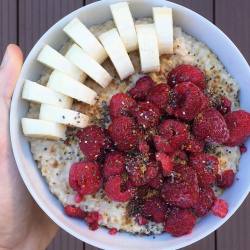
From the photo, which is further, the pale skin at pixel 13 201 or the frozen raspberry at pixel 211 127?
the pale skin at pixel 13 201

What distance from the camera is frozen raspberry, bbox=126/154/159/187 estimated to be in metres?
1.06

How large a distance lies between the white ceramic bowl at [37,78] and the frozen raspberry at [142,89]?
0.16 meters

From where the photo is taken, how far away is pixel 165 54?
118 cm

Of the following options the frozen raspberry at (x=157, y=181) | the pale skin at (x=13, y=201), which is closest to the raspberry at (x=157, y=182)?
the frozen raspberry at (x=157, y=181)

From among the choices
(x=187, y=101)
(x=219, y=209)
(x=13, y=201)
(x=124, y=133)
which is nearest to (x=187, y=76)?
(x=187, y=101)

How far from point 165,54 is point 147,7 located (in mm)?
109

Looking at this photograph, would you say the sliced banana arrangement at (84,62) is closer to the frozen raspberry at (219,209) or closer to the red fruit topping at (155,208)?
the red fruit topping at (155,208)

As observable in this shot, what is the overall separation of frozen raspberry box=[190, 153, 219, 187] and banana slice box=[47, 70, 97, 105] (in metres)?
0.26

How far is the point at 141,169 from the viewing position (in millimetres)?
1060

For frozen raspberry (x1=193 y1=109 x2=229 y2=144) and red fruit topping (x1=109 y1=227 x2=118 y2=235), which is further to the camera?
red fruit topping (x1=109 y1=227 x2=118 y2=235)

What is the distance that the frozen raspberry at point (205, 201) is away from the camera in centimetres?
111

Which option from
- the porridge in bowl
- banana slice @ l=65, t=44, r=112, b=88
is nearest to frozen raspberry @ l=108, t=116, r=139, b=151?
the porridge in bowl

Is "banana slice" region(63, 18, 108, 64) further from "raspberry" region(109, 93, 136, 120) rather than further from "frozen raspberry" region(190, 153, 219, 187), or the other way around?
"frozen raspberry" region(190, 153, 219, 187)

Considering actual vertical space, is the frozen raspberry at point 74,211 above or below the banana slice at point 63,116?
below
